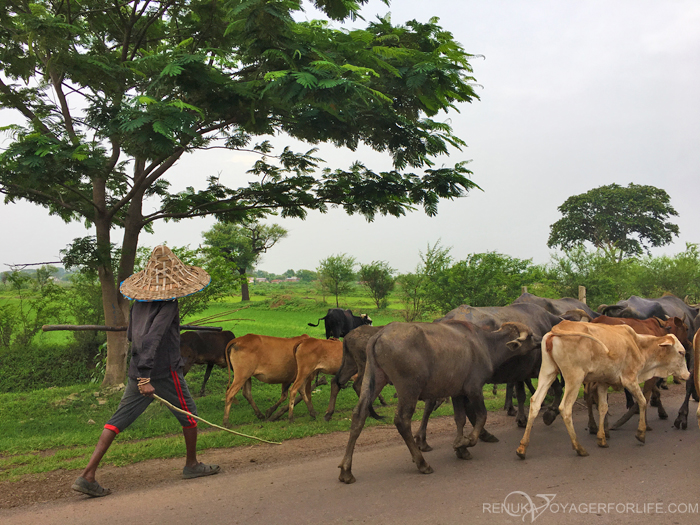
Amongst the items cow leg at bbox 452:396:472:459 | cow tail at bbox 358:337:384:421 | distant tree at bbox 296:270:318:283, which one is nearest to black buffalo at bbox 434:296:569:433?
cow leg at bbox 452:396:472:459

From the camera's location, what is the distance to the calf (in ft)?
18.1

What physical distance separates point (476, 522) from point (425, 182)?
7577mm

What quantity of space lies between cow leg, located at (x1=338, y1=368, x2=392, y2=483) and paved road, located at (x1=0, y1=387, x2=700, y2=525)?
17 centimetres

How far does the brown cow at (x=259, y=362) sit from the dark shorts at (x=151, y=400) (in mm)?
2864

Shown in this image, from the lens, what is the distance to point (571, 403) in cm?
615

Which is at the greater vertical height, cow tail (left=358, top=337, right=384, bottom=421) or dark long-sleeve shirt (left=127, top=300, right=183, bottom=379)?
dark long-sleeve shirt (left=127, top=300, right=183, bottom=379)

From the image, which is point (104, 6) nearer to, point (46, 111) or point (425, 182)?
point (46, 111)

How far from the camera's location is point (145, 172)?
1070 cm

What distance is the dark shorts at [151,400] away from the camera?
5.08 meters

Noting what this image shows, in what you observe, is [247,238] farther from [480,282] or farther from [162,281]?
[162,281]

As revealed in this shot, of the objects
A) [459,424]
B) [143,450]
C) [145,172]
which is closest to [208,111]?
[145,172]

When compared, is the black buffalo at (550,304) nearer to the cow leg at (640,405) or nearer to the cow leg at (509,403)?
the cow leg at (509,403)

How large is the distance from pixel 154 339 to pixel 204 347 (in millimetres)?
5684

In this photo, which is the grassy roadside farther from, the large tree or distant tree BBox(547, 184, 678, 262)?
distant tree BBox(547, 184, 678, 262)
